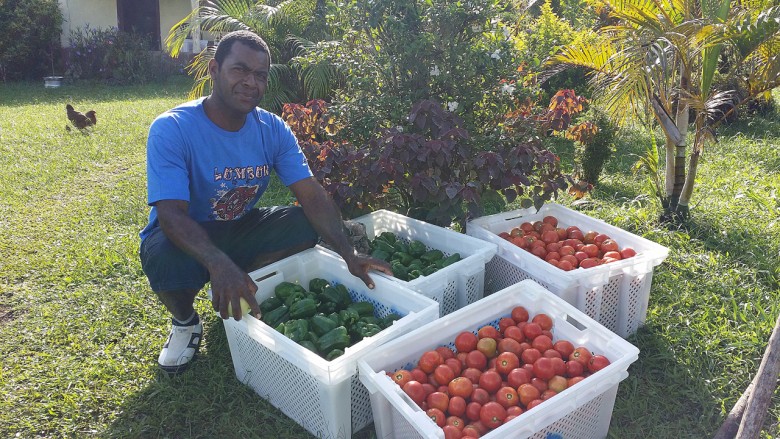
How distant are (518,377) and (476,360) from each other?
213mm

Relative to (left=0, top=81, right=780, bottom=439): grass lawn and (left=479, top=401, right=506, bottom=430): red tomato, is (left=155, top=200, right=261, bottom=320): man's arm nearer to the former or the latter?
(left=0, top=81, right=780, bottom=439): grass lawn

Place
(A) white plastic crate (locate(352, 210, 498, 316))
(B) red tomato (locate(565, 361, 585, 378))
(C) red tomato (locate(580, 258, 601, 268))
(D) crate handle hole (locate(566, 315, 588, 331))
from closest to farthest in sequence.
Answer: (B) red tomato (locate(565, 361, 585, 378)), (D) crate handle hole (locate(566, 315, 588, 331)), (A) white plastic crate (locate(352, 210, 498, 316)), (C) red tomato (locate(580, 258, 601, 268))

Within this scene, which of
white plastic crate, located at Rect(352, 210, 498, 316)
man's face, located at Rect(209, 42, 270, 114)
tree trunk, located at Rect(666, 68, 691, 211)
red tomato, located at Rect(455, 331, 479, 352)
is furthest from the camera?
tree trunk, located at Rect(666, 68, 691, 211)

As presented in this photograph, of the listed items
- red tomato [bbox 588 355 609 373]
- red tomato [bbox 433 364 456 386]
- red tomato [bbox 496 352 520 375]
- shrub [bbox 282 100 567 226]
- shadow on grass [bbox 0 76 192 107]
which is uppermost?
shrub [bbox 282 100 567 226]

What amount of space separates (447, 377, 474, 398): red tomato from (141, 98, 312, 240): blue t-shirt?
1.48 metres

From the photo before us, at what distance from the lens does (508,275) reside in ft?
11.7

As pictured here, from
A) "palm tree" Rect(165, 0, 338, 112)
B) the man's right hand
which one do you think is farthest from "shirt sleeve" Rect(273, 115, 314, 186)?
"palm tree" Rect(165, 0, 338, 112)

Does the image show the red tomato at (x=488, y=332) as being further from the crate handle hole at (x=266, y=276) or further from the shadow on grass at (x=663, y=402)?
the crate handle hole at (x=266, y=276)

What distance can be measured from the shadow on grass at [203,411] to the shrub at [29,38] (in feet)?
47.6

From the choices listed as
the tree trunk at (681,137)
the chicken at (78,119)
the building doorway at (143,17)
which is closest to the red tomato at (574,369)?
the tree trunk at (681,137)

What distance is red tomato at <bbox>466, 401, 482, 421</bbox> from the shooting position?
231 centimetres

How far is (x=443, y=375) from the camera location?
8.09ft

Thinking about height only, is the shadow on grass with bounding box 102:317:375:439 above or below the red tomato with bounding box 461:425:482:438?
below

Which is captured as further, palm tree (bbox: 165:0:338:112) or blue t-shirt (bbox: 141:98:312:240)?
palm tree (bbox: 165:0:338:112)
